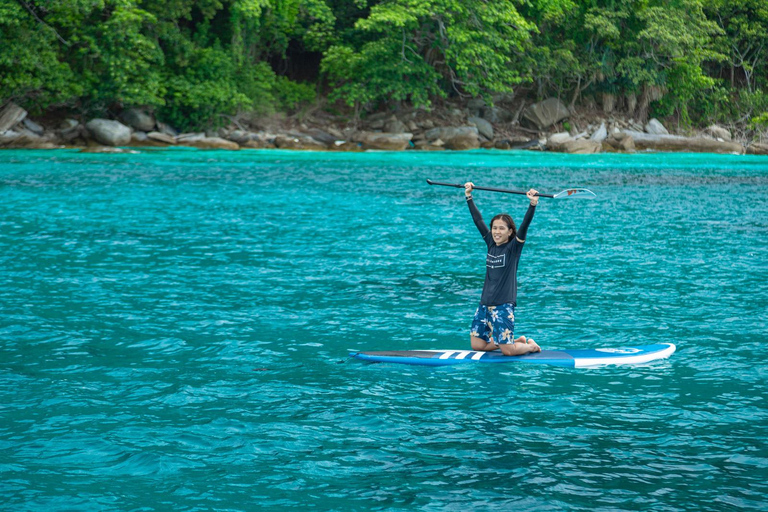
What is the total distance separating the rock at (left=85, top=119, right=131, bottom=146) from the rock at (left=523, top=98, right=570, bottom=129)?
23.0 metres

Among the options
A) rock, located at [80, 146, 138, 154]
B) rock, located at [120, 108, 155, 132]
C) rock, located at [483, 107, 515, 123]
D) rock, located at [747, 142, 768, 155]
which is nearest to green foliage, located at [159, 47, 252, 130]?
rock, located at [120, 108, 155, 132]

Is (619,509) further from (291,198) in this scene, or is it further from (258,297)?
(291,198)

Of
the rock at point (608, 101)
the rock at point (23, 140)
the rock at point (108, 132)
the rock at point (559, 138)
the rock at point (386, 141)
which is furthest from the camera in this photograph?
the rock at point (608, 101)

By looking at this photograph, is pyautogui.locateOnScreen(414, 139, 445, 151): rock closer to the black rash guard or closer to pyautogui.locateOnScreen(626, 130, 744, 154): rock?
pyautogui.locateOnScreen(626, 130, 744, 154): rock

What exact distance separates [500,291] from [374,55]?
3735 centimetres

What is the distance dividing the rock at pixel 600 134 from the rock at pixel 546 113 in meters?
2.62

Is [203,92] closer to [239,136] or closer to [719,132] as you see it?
[239,136]

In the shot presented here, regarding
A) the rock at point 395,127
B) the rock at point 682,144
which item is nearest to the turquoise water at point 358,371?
the rock at point 395,127

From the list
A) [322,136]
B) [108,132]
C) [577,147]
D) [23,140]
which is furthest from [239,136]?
[577,147]

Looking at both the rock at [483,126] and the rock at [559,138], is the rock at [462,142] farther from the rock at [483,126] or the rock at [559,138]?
the rock at [559,138]

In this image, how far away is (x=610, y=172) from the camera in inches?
1283

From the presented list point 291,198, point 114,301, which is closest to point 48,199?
point 291,198

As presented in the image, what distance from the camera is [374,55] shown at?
43.8 meters

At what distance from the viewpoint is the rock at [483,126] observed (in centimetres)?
4797
